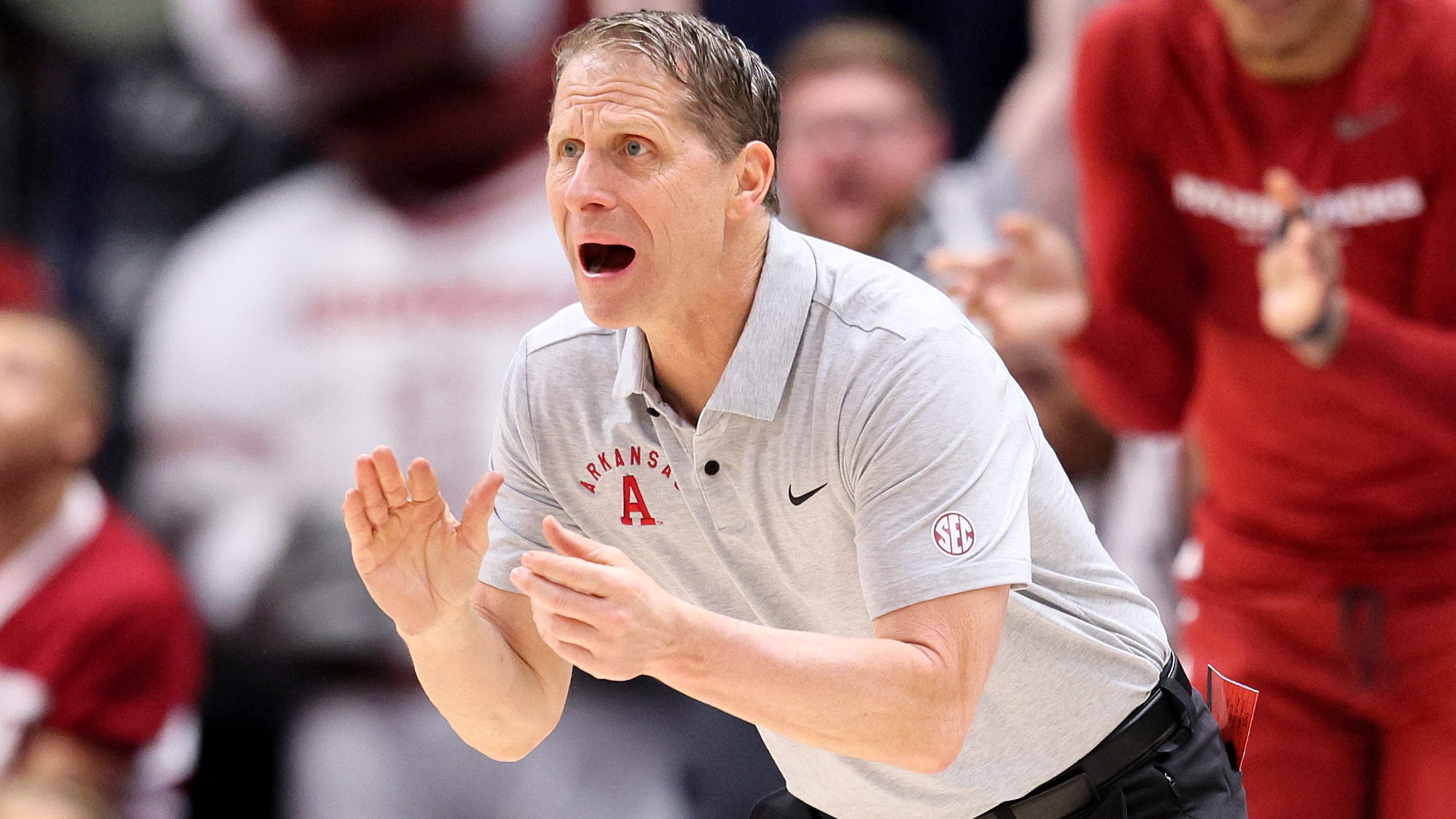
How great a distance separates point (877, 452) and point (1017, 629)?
0.29m

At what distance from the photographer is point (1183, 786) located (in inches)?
76.6

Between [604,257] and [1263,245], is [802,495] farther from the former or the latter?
[1263,245]

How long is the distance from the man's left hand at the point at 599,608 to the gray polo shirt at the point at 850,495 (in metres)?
0.25

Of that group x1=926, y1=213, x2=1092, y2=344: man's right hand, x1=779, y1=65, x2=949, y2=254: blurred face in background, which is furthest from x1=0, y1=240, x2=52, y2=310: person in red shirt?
x1=926, y1=213, x2=1092, y2=344: man's right hand

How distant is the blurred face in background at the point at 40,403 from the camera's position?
4.01 m

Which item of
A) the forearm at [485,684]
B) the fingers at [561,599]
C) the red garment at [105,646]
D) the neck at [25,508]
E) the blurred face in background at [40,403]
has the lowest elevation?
the red garment at [105,646]

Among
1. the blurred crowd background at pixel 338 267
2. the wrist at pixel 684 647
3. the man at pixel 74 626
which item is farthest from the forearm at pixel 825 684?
the man at pixel 74 626

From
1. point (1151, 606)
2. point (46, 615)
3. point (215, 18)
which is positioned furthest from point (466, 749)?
point (1151, 606)

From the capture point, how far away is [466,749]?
14.0 ft

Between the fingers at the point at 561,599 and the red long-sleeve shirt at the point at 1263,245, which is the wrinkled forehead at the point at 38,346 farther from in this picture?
the fingers at the point at 561,599

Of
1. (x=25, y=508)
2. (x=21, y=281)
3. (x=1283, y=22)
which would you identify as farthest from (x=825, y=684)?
(x=21, y=281)

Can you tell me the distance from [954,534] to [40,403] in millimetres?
3097

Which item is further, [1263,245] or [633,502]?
[1263,245]

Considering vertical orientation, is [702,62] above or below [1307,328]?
above
